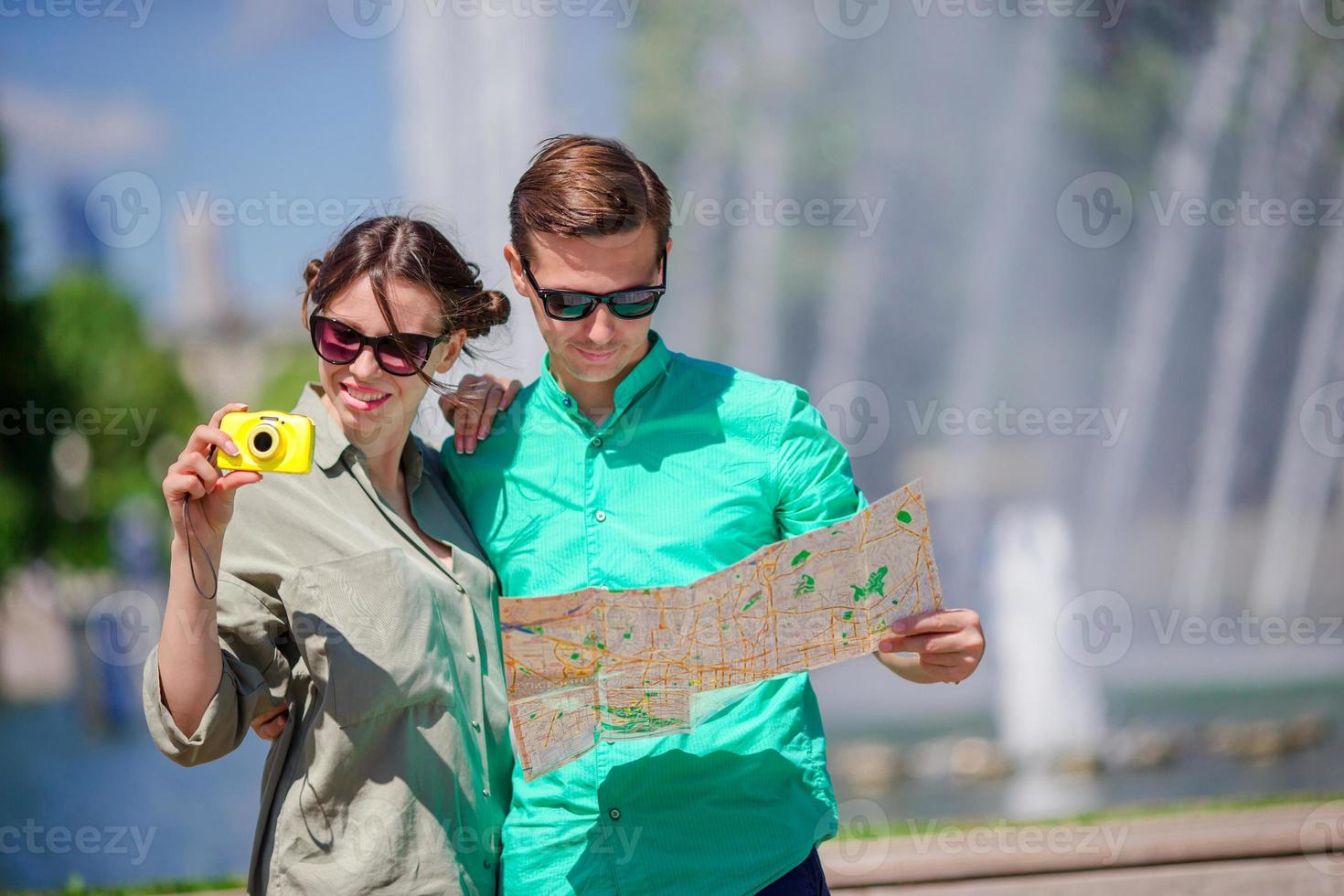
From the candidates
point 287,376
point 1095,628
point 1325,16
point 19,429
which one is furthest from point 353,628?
point 287,376

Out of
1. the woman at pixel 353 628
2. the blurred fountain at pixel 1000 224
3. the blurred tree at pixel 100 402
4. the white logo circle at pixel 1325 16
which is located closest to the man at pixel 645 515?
the woman at pixel 353 628

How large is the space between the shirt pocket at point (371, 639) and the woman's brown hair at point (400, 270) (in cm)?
34

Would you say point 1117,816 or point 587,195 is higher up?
point 587,195

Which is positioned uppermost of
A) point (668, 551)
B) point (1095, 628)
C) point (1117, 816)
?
point (668, 551)

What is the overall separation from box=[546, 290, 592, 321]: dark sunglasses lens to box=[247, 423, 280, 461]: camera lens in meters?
0.47

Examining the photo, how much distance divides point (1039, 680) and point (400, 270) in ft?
29.3

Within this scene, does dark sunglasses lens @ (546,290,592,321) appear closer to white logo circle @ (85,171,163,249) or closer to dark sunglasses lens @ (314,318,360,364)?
dark sunglasses lens @ (314,318,360,364)

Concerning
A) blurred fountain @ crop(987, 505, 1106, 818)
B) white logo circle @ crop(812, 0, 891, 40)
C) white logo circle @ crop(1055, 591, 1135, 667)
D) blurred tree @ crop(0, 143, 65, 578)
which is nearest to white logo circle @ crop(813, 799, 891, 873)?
blurred fountain @ crop(987, 505, 1106, 818)

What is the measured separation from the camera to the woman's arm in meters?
1.72

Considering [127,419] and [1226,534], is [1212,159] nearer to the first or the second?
[1226,534]

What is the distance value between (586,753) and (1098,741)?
7.02 metres

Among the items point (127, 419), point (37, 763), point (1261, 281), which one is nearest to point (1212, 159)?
point (1261, 281)

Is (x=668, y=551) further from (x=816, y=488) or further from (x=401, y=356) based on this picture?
(x=401, y=356)

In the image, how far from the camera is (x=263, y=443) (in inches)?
67.9
